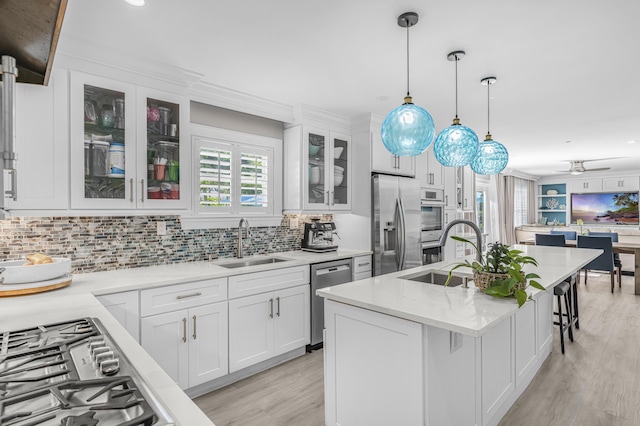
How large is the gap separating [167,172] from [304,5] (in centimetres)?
152

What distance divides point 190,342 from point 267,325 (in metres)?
0.64

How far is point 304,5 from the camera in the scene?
1824 millimetres

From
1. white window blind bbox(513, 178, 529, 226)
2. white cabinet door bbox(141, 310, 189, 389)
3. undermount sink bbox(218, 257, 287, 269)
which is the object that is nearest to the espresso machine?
undermount sink bbox(218, 257, 287, 269)

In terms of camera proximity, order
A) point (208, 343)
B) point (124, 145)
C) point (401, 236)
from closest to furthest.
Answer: point (124, 145), point (208, 343), point (401, 236)

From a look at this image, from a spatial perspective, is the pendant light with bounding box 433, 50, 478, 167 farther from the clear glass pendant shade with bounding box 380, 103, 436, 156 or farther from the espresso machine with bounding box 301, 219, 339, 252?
the espresso machine with bounding box 301, 219, 339, 252

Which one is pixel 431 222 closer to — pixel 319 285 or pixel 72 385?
pixel 319 285

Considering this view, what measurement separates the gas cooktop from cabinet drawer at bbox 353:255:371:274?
104 inches

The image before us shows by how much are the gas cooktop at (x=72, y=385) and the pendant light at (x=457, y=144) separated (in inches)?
82.7

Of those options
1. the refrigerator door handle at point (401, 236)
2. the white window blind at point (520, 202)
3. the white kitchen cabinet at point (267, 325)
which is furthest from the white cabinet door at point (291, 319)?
the white window blind at point (520, 202)

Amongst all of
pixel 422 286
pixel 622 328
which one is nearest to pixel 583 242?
pixel 622 328

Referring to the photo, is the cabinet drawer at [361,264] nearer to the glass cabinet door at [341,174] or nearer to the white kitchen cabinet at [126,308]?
the glass cabinet door at [341,174]

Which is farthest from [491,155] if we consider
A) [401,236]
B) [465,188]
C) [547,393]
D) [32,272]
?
[32,272]

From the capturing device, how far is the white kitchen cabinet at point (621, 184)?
27.4 feet

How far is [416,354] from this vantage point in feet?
5.15
